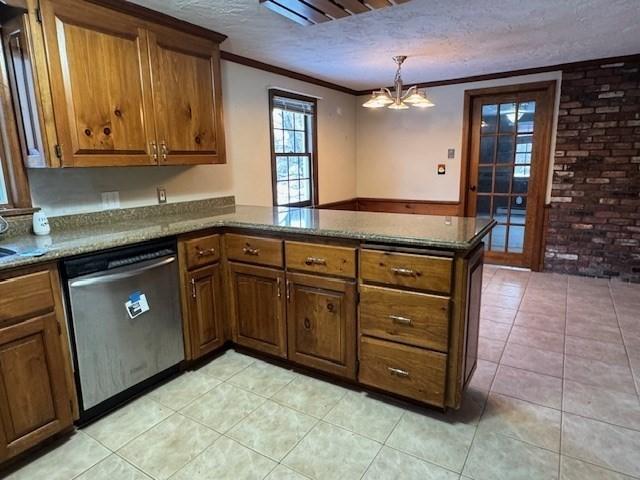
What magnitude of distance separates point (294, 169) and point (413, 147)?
1.74 m

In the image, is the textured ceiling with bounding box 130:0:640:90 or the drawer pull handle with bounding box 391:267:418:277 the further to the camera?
the textured ceiling with bounding box 130:0:640:90

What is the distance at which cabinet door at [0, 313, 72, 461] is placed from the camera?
1644mm

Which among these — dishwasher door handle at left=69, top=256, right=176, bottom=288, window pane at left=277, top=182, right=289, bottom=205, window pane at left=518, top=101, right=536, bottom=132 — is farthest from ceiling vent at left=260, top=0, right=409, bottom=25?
window pane at left=518, top=101, right=536, bottom=132

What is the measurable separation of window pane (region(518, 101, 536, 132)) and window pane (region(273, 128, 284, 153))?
106 inches

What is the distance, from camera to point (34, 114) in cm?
200

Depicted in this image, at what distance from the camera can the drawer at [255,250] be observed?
2.36 metres

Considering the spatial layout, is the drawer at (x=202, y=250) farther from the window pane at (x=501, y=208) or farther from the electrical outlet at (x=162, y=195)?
the window pane at (x=501, y=208)

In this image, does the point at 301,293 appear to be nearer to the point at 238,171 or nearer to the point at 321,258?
the point at 321,258

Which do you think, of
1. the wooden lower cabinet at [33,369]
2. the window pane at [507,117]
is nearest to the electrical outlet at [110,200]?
the wooden lower cabinet at [33,369]

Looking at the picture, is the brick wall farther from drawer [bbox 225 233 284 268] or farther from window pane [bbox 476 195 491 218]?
drawer [bbox 225 233 284 268]

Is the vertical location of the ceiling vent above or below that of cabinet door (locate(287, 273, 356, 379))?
above

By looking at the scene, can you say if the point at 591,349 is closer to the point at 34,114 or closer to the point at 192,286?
the point at 192,286

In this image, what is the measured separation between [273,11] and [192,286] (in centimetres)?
174

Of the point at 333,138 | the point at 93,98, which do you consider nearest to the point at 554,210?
the point at 333,138
